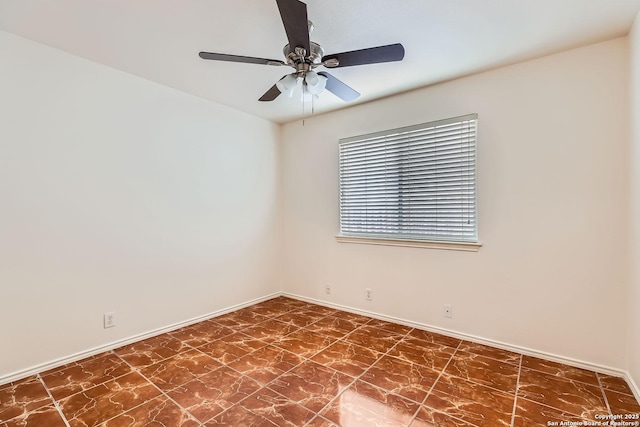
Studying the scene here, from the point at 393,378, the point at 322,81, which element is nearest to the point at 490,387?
the point at 393,378

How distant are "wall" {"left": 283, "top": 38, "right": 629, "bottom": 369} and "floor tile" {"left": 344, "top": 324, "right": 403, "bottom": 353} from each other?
0.34 meters

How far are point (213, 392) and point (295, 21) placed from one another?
2.34 meters

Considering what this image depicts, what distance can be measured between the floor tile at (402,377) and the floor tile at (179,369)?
124 cm

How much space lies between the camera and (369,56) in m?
1.86

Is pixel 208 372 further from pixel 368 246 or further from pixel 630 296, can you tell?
pixel 630 296

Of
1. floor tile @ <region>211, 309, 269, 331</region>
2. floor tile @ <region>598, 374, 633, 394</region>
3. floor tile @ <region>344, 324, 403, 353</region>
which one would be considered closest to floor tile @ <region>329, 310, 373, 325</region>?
floor tile @ <region>344, 324, 403, 353</region>

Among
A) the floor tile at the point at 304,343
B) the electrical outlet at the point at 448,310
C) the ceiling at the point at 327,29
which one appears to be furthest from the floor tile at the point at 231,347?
the ceiling at the point at 327,29

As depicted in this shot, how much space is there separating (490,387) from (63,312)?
328cm

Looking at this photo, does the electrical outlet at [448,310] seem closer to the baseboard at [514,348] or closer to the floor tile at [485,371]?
the baseboard at [514,348]

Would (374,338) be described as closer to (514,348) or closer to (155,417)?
(514,348)

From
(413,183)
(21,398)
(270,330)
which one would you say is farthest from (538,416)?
(21,398)

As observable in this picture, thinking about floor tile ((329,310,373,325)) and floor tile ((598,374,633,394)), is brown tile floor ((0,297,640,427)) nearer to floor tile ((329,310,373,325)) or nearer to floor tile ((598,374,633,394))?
floor tile ((598,374,633,394))

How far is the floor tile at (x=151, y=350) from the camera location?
249cm

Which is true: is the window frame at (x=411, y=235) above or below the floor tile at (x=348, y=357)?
above
